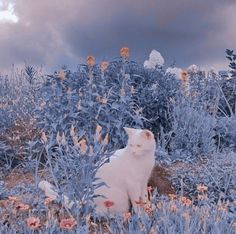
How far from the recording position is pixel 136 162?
4211mm

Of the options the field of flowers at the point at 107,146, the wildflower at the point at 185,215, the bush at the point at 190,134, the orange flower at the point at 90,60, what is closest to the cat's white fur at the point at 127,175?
the field of flowers at the point at 107,146

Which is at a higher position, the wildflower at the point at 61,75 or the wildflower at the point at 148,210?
the wildflower at the point at 61,75

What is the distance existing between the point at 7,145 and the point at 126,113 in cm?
157

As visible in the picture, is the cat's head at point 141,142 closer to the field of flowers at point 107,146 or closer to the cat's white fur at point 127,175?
the cat's white fur at point 127,175

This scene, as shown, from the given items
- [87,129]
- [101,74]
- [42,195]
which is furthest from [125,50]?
[42,195]

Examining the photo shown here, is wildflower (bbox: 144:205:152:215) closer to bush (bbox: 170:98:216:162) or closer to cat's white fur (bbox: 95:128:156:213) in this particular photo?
cat's white fur (bbox: 95:128:156:213)

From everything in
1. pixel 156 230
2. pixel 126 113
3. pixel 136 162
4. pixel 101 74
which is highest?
pixel 101 74

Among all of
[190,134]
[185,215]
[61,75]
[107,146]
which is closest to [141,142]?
[185,215]

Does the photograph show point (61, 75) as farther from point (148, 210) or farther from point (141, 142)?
point (148, 210)

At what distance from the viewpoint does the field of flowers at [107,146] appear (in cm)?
350

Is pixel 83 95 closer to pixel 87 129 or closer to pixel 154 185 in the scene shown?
pixel 87 129

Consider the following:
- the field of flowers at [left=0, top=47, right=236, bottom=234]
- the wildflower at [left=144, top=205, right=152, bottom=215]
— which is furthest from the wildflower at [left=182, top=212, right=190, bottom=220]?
the wildflower at [left=144, top=205, right=152, bottom=215]

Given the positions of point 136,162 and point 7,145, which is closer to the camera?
point 136,162

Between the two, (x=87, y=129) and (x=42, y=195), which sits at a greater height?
(x=87, y=129)
